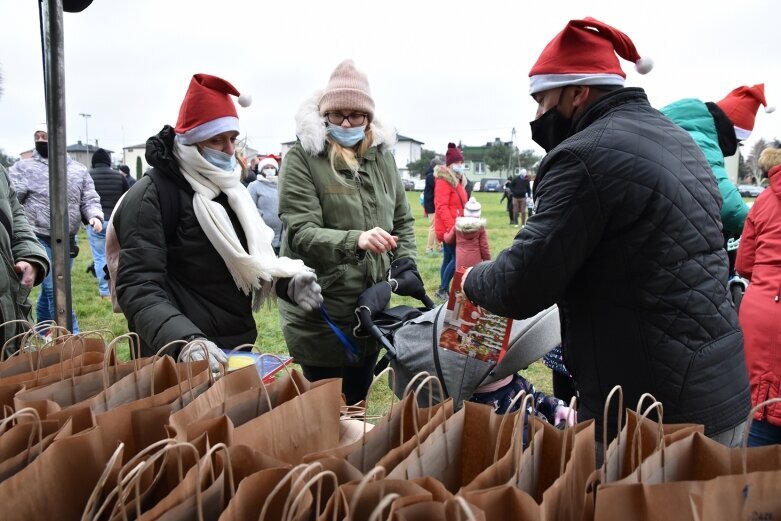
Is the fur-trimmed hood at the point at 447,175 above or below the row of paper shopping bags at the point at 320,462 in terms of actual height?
above

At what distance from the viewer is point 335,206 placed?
9.07ft

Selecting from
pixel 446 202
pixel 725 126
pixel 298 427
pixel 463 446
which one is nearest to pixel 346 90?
pixel 298 427

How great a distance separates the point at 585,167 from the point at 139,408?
1273 mm

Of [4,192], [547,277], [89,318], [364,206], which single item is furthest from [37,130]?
[547,277]

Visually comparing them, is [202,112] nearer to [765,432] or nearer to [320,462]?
[320,462]

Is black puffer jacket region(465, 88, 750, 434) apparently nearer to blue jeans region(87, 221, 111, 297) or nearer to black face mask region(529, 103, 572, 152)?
black face mask region(529, 103, 572, 152)

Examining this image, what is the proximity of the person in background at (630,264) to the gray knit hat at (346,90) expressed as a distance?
1114 millimetres

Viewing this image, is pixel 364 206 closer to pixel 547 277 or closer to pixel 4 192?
pixel 547 277

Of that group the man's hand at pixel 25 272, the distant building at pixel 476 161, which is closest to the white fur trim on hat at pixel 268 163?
the man's hand at pixel 25 272

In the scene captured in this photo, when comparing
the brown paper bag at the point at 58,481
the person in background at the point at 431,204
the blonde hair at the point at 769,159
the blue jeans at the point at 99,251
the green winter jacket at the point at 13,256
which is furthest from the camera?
the person in background at the point at 431,204

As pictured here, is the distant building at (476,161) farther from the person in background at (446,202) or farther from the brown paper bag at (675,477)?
the brown paper bag at (675,477)

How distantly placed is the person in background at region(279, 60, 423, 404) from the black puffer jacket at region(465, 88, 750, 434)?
1.06 meters

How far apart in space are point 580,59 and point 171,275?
157 cm

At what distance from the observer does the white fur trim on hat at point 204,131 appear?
2.22m
